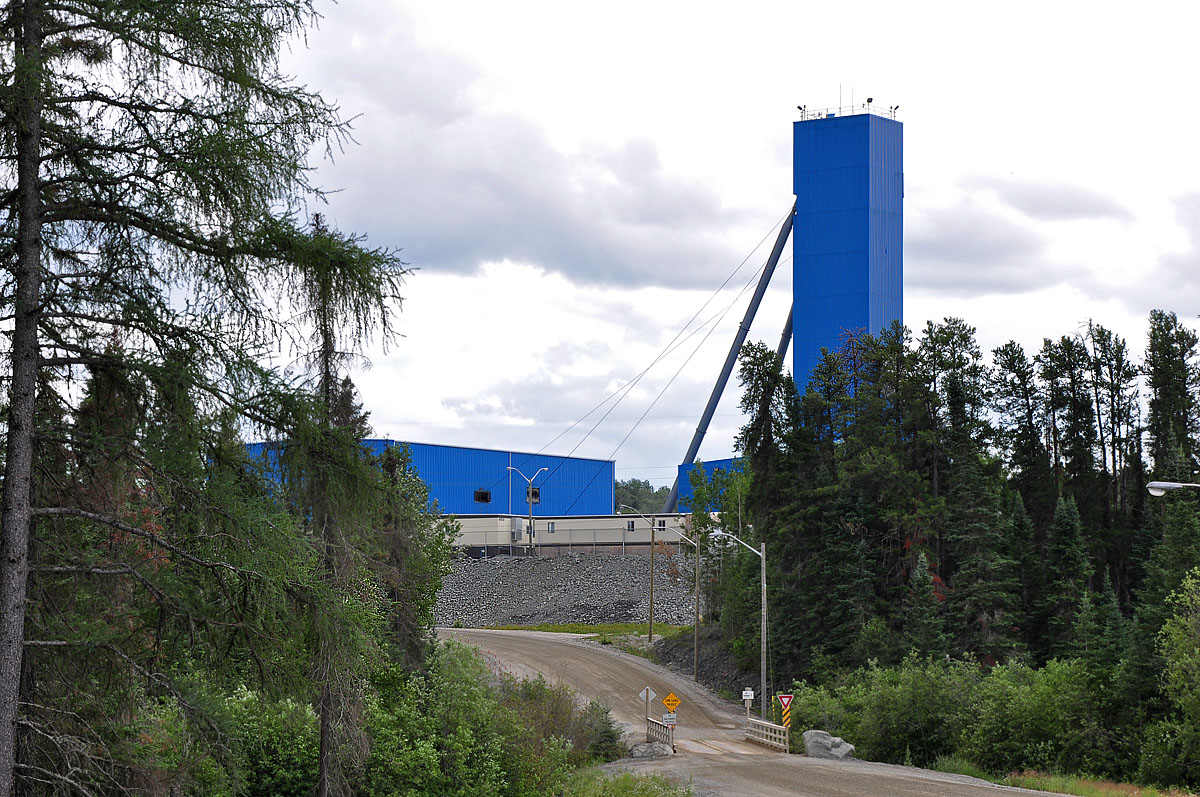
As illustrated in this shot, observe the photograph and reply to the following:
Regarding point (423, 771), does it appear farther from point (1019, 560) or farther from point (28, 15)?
point (1019, 560)

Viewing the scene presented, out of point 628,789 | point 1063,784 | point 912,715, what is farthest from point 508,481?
point 628,789

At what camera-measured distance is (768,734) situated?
39.4 meters

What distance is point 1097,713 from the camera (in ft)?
109

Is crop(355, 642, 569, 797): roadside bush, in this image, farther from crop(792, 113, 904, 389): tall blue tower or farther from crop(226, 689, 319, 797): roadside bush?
crop(792, 113, 904, 389): tall blue tower

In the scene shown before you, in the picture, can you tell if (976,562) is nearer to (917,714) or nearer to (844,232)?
(917,714)

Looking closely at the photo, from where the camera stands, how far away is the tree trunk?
328 inches

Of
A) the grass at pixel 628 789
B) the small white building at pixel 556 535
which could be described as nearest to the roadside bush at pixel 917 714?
the grass at pixel 628 789

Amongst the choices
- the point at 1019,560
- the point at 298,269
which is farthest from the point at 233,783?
the point at 1019,560

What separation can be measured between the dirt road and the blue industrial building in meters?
20.9

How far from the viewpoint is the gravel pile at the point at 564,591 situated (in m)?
81.8

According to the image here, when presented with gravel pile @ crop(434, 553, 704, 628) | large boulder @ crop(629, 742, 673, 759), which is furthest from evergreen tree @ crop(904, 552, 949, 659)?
gravel pile @ crop(434, 553, 704, 628)

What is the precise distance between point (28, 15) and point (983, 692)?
3448 cm

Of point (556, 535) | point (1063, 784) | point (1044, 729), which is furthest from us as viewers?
point (556, 535)

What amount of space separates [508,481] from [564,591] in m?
14.6
